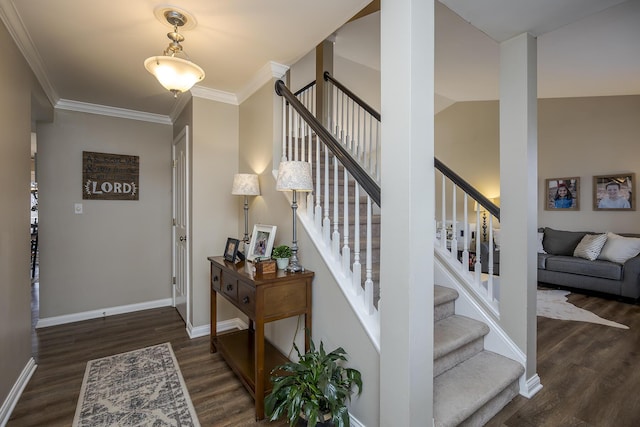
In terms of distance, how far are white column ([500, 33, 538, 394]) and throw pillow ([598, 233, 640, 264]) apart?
126 inches

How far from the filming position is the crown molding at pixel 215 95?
9.44 feet

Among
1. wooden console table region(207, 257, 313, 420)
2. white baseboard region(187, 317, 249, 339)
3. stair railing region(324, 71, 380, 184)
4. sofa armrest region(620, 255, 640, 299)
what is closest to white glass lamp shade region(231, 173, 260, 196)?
wooden console table region(207, 257, 313, 420)

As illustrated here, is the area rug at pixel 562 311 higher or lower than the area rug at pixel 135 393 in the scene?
higher

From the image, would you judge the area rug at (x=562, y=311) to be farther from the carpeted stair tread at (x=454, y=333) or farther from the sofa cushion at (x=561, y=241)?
the carpeted stair tread at (x=454, y=333)

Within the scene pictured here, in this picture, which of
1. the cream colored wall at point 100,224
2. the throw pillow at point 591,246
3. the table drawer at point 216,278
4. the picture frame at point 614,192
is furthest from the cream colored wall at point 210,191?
the picture frame at point 614,192

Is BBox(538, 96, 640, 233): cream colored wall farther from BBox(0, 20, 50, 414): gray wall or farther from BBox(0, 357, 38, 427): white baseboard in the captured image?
BBox(0, 357, 38, 427): white baseboard

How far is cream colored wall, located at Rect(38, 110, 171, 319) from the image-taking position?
10.5 feet

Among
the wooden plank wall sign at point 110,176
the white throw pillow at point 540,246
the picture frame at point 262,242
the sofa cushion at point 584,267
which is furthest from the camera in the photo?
the white throw pillow at point 540,246

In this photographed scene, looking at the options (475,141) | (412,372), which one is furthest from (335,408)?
(475,141)

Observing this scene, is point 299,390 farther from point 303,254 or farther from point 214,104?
point 214,104

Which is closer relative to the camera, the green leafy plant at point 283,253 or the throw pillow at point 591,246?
the green leafy plant at point 283,253

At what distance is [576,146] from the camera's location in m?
5.01

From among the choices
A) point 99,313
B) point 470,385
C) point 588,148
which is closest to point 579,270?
point 588,148

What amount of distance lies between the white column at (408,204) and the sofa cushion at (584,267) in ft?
13.6
